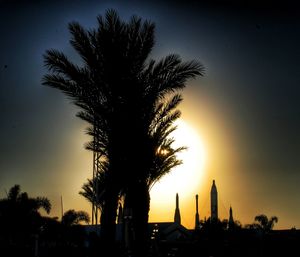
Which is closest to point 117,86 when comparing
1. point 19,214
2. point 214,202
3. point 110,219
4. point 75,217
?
point 110,219

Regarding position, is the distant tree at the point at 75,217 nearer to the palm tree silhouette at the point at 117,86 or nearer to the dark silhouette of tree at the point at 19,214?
the dark silhouette of tree at the point at 19,214

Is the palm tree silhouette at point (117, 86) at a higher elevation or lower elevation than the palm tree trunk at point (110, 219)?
higher

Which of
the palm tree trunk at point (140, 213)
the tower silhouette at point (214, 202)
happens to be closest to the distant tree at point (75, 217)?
the palm tree trunk at point (140, 213)

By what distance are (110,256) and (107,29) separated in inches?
250

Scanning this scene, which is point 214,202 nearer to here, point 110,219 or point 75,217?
point 75,217

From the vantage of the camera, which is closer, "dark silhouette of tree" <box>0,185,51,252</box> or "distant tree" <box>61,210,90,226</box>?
"dark silhouette of tree" <box>0,185,51,252</box>

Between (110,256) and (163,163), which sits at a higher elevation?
(163,163)

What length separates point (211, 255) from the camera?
61.8 ft

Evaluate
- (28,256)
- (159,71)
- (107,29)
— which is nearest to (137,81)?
(159,71)

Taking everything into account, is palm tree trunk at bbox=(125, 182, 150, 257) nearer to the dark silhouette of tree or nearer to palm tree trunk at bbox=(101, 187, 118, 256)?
palm tree trunk at bbox=(101, 187, 118, 256)

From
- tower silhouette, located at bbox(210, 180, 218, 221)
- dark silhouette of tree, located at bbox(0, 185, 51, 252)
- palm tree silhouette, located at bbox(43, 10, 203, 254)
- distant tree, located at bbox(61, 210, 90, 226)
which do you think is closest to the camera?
palm tree silhouette, located at bbox(43, 10, 203, 254)

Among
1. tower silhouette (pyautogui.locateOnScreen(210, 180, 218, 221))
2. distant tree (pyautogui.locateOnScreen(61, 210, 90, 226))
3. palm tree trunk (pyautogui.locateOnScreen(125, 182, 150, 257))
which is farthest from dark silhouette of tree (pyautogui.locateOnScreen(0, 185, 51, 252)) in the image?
tower silhouette (pyautogui.locateOnScreen(210, 180, 218, 221))

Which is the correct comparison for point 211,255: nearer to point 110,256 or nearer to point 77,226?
point 110,256

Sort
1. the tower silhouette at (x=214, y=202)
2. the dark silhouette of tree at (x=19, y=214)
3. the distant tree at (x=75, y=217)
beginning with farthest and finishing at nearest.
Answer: the tower silhouette at (x=214, y=202) < the distant tree at (x=75, y=217) < the dark silhouette of tree at (x=19, y=214)
